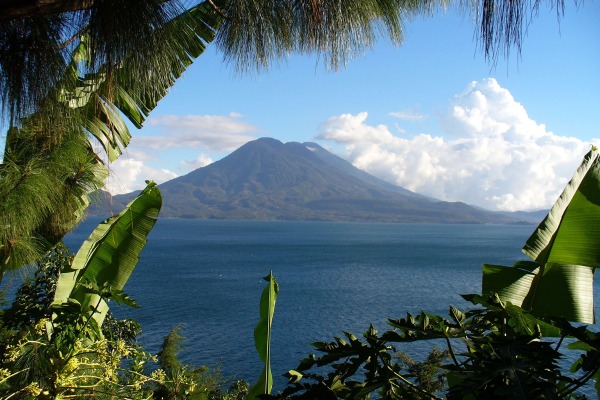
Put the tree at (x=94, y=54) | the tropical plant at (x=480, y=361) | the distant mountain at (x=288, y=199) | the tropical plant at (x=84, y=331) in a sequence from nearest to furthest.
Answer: the tropical plant at (x=480, y=361)
the tree at (x=94, y=54)
the tropical plant at (x=84, y=331)
the distant mountain at (x=288, y=199)

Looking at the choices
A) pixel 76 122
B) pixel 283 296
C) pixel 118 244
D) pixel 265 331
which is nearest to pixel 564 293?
pixel 265 331

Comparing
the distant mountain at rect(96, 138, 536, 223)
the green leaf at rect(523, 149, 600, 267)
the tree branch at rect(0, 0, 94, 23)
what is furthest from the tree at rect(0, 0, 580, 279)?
the distant mountain at rect(96, 138, 536, 223)

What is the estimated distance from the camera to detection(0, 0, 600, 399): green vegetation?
47.6 inches

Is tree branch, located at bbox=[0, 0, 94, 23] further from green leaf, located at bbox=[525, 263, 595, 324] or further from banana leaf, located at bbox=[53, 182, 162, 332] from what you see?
green leaf, located at bbox=[525, 263, 595, 324]

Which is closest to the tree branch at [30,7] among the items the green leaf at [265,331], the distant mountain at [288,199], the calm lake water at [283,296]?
the green leaf at [265,331]

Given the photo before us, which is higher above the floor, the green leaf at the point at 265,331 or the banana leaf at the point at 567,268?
the banana leaf at the point at 567,268

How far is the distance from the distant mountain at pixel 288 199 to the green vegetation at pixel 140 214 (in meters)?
146

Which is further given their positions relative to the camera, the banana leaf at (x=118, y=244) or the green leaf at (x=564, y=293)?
the banana leaf at (x=118, y=244)

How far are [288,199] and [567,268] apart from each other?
170 meters

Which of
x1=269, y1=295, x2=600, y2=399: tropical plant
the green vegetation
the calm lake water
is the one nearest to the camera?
x1=269, y1=295, x2=600, y2=399: tropical plant

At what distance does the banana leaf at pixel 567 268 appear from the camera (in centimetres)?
211

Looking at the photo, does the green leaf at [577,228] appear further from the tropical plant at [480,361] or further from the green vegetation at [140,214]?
the tropical plant at [480,361]

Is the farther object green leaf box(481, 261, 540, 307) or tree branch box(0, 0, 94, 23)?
green leaf box(481, 261, 540, 307)

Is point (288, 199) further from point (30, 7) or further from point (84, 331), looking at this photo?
point (30, 7)
